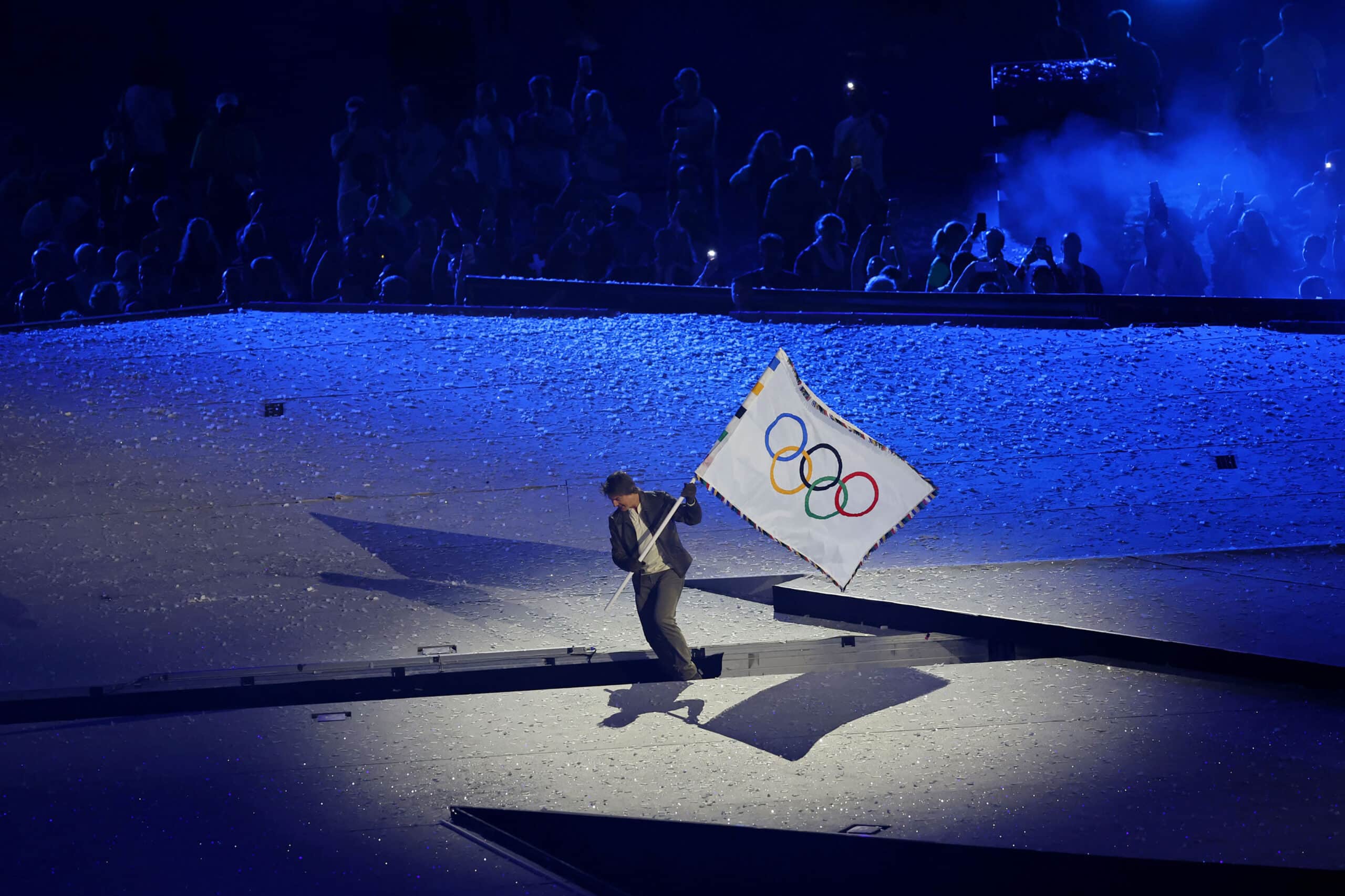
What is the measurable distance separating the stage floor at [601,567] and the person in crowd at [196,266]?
1.45m

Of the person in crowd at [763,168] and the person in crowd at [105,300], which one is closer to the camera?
the person in crowd at [763,168]

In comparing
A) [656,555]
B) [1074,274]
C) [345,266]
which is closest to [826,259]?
[1074,274]

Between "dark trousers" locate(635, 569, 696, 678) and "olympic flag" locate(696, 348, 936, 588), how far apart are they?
0.59 metres

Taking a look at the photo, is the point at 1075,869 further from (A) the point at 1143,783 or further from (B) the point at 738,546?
(B) the point at 738,546

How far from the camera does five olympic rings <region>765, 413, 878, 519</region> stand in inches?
Result: 264

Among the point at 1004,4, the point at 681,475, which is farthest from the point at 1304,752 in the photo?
the point at 1004,4

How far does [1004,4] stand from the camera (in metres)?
15.8

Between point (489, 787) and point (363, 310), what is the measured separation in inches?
369

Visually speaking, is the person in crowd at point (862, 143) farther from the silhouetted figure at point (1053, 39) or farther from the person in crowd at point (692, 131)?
the silhouetted figure at point (1053, 39)

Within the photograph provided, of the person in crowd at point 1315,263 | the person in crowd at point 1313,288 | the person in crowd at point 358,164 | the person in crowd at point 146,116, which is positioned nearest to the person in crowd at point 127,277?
the person in crowd at point 146,116

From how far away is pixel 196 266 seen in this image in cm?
1504

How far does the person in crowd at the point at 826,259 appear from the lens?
13.5 meters

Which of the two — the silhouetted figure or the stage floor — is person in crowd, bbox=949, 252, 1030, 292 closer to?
the stage floor

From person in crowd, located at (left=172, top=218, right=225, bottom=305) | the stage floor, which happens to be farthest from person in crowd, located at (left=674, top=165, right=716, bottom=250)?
person in crowd, located at (left=172, top=218, right=225, bottom=305)
